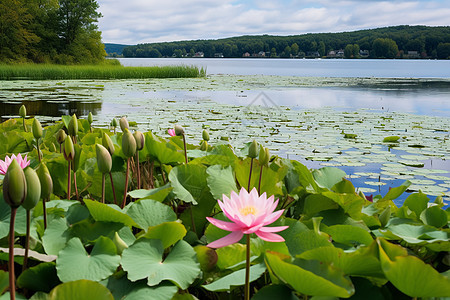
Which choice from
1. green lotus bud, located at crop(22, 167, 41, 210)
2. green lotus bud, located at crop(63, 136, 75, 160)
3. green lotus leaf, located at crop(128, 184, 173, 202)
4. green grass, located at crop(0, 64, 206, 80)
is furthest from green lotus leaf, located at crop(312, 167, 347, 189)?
green grass, located at crop(0, 64, 206, 80)

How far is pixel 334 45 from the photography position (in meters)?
64.9

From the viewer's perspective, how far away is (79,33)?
33.8 metres

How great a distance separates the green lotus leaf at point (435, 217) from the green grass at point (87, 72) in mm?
20247

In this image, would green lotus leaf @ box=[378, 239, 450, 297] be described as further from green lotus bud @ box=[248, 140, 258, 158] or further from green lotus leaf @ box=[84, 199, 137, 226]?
green lotus bud @ box=[248, 140, 258, 158]

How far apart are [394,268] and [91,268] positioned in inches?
19.5

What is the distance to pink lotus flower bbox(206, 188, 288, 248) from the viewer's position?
61 cm

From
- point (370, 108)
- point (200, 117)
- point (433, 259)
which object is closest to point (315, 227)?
point (433, 259)

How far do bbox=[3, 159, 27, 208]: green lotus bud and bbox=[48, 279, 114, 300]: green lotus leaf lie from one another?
0.14 meters

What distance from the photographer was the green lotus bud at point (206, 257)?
0.76 metres

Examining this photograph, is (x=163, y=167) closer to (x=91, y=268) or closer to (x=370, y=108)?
(x=91, y=268)

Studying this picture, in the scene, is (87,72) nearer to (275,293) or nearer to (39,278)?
(39,278)

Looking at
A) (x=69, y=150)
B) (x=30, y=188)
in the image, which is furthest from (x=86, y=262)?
(x=69, y=150)

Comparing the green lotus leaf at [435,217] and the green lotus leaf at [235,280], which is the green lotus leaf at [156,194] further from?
the green lotus leaf at [435,217]

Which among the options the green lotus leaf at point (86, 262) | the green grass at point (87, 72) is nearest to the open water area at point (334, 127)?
the green lotus leaf at point (86, 262)
